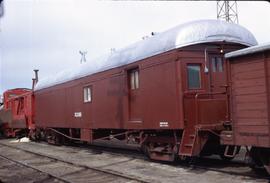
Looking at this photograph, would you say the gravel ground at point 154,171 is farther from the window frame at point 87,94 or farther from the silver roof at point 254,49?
the silver roof at point 254,49

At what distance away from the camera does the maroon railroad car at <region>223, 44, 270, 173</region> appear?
7805 millimetres

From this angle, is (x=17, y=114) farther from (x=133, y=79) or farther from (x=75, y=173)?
(x=75, y=173)

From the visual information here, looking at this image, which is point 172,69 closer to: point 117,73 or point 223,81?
point 223,81

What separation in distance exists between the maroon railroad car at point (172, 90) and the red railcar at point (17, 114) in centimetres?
1102

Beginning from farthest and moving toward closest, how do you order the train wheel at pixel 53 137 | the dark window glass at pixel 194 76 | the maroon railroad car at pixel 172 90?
the train wheel at pixel 53 137
the dark window glass at pixel 194 76
the maroon railroad car at pixel 172 90

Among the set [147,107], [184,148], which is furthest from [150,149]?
[184,148]

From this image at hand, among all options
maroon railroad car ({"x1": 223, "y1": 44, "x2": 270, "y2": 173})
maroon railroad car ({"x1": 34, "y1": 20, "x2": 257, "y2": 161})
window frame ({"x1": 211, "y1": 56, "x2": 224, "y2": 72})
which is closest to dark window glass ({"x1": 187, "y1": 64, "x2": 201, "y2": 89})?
maroon railroad car ({"x1": 34, "y1": 20, "x2": 257, "y2": 161})

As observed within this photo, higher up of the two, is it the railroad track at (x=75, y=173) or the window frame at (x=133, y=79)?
the window frame at (x=133, y=79)

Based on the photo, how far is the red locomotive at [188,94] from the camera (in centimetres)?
830

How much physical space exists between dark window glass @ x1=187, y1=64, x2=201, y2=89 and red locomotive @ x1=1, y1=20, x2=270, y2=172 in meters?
0.03

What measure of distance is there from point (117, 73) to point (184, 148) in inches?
164

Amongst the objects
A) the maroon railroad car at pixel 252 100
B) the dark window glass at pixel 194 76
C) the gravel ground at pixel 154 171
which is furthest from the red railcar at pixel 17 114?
the maroon railroad car at pixel 252 100

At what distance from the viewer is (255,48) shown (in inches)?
314

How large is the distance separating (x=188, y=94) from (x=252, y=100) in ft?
7.33
